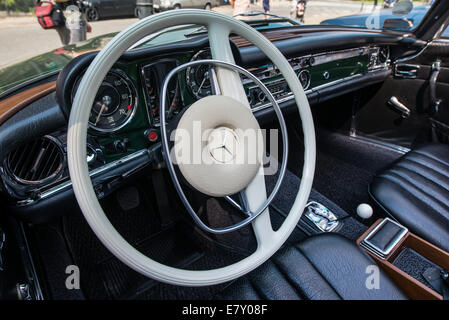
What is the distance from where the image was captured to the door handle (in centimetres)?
239

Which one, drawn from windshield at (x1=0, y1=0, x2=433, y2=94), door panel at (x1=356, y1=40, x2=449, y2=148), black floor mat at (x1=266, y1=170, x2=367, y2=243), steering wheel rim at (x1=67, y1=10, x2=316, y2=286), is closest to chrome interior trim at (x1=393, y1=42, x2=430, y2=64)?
door panel at (x1=356, y1=40, x2=449, y2=148)

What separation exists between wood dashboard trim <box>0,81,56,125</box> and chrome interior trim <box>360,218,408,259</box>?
4.69ft

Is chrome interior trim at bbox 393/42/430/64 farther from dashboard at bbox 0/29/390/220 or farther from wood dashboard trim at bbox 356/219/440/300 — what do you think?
wood dashboard trim at bbox 356/219/440/300

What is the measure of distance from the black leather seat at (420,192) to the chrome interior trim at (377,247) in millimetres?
49

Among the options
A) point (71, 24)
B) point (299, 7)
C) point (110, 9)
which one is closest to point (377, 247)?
point (71, 24)

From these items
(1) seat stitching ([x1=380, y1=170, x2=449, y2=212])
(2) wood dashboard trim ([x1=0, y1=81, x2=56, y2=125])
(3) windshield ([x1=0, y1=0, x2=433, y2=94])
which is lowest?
(1) seat stitching ([x1=380, y1=170, x2=449, y2=212])

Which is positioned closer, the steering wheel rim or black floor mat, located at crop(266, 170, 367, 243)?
the steering wheel rim

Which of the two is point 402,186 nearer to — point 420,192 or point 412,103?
point 420,192

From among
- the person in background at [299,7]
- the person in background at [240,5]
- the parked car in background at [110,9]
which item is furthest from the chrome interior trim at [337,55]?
the parked car in background at [110,9]

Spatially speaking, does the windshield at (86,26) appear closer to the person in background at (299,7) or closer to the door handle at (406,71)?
the door handle at (406,71)

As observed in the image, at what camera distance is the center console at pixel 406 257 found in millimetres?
1230

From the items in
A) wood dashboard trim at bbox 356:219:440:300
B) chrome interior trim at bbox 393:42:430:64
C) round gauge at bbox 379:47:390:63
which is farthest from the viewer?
round gauge at bbox 379:47:390:63
